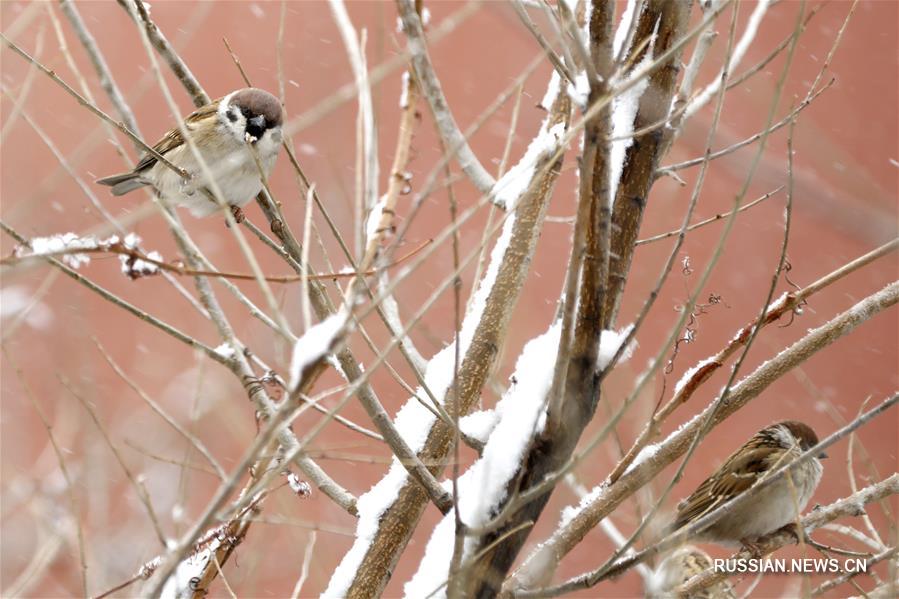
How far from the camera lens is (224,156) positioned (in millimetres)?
3654

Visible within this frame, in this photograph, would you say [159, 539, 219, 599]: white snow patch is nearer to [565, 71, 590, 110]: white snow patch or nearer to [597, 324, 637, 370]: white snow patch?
[597, 324, 637, 370]: white snow patch

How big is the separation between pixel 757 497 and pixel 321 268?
2420mm

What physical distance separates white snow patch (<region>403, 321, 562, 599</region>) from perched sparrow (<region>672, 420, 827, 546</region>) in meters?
1.20

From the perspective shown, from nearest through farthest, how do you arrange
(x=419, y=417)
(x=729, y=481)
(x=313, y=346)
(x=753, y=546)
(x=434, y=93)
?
(x=313, y=346) → (x=434, y=93) → (x=419, y=417) → (x=753, y=546) → (x=729, y=481)

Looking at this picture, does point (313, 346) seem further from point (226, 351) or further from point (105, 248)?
point (226, 351)

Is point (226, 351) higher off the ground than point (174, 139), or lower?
lower

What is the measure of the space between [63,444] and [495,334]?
3.48 metres

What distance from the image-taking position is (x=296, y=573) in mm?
5199

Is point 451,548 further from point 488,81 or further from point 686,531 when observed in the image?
point 488,81

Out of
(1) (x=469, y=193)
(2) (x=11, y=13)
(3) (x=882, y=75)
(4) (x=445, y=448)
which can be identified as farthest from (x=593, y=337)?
(2) (x=11, y=13)

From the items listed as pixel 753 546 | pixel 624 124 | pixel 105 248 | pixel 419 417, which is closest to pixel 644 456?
Answer: pixel 419 417

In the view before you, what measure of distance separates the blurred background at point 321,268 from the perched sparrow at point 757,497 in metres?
0.98

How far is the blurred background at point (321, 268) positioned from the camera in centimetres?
493

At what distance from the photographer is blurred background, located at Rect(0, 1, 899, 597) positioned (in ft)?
16.2
